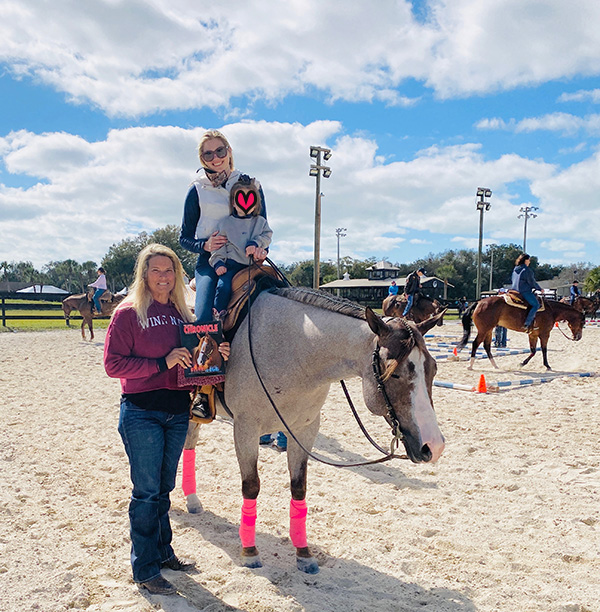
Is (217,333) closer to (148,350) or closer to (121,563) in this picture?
(148,350)

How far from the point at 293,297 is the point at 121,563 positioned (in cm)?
208

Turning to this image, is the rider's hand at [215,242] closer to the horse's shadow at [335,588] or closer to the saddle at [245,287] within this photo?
the saddle at [245,287]

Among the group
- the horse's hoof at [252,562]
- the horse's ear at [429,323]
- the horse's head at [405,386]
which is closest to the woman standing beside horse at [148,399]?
the horse's hoof at [252,562]

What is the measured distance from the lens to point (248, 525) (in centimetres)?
309

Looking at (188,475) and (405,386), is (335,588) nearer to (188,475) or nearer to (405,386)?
(405,386)

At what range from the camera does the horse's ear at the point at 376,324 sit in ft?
7.80

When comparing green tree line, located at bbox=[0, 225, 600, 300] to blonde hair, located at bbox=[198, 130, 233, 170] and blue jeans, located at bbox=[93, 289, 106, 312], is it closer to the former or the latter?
blue jeans, located at bbox=[93, 289, 106, 312]

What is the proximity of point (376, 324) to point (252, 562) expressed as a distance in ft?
6.08

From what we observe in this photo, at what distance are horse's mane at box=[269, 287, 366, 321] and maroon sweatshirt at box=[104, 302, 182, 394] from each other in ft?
2.53

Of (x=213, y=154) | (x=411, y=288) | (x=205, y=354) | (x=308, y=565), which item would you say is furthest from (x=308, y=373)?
(x=411, y=288)

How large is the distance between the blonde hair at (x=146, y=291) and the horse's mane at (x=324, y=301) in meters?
0.65

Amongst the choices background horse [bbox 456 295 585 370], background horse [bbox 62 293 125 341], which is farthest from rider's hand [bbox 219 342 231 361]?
background horse [bbox 62 293 125 341]

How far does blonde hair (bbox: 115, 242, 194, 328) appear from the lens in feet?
9.34

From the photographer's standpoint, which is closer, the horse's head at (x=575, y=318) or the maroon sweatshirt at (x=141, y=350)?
the maroon sweatshirt at (x=141, y=350)
